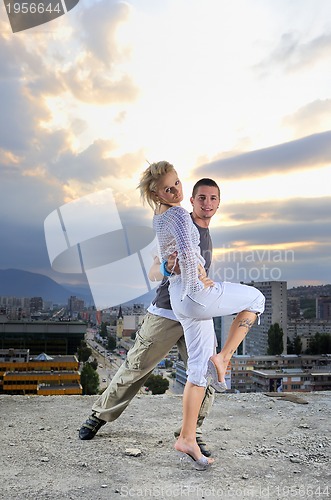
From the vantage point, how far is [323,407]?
426 centimetres

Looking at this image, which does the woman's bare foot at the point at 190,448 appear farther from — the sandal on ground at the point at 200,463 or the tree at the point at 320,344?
the tree at the point at 320,344

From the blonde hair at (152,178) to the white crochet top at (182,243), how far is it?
5.8 inches

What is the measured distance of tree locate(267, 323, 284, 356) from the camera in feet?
77.2

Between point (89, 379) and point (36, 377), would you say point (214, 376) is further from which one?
point (89, 379)

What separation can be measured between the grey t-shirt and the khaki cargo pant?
3.4 inches

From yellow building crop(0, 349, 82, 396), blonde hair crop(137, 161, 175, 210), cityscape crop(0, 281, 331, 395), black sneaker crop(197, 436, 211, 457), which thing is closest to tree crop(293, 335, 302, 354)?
cityscape crop(0, 281, 331, 395)

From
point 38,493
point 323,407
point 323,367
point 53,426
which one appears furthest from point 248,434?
point 323,367

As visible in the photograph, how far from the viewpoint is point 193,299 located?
2562 millimetres

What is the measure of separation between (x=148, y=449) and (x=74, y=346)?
18478 millimetres

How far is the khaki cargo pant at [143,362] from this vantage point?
296cm

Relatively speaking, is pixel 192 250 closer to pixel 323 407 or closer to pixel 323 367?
pixel 323 407

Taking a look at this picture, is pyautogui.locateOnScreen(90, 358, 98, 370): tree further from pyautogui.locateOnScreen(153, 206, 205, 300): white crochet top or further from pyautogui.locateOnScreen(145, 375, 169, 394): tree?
pyautogui.locateOnScreen(153, 206, 205, 300): white crochet top

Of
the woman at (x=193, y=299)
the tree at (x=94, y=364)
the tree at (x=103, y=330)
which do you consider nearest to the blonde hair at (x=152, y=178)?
the woman at (x=193, y=299)

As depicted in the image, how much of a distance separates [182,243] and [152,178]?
16.2 inches
